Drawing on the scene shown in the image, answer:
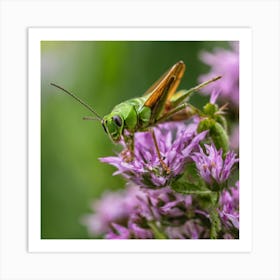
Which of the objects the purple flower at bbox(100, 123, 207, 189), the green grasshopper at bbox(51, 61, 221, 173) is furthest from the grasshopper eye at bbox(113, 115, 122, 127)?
the purple flower at bbox(100, 123, 207, 189)

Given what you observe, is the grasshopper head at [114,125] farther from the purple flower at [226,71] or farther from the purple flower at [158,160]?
the purple flower at [226,71]
